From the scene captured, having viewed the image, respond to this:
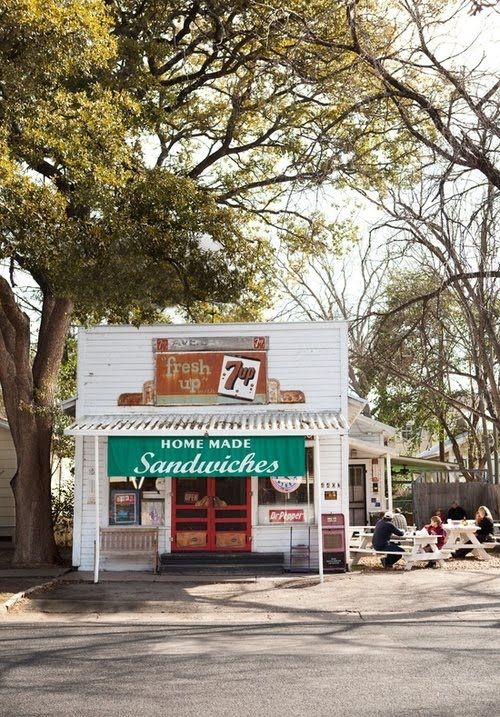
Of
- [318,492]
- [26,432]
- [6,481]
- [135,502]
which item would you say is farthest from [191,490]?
[6,481]

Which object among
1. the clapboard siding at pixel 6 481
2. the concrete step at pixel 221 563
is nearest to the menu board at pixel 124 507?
the concrete step at pixel 221 563

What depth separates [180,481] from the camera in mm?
19359

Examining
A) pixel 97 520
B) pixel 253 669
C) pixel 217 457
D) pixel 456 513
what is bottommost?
pixel 253 669

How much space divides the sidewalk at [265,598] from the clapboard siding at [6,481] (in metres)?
9.05

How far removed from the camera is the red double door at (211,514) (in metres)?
19.1

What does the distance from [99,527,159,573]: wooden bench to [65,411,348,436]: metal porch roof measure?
7.23ft

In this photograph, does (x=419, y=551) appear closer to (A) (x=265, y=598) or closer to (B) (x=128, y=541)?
(A) (x=265, y=598)

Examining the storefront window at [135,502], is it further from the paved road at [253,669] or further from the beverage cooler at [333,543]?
the paved road at [253,669]

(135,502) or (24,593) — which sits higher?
(135,502)

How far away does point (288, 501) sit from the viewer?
19.2m

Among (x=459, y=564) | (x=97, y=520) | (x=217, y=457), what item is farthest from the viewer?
(x=459, y=564)

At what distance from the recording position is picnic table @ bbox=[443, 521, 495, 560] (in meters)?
20.4

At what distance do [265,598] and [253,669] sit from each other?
19.8 ft

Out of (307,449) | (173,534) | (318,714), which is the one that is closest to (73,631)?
(318,714)
